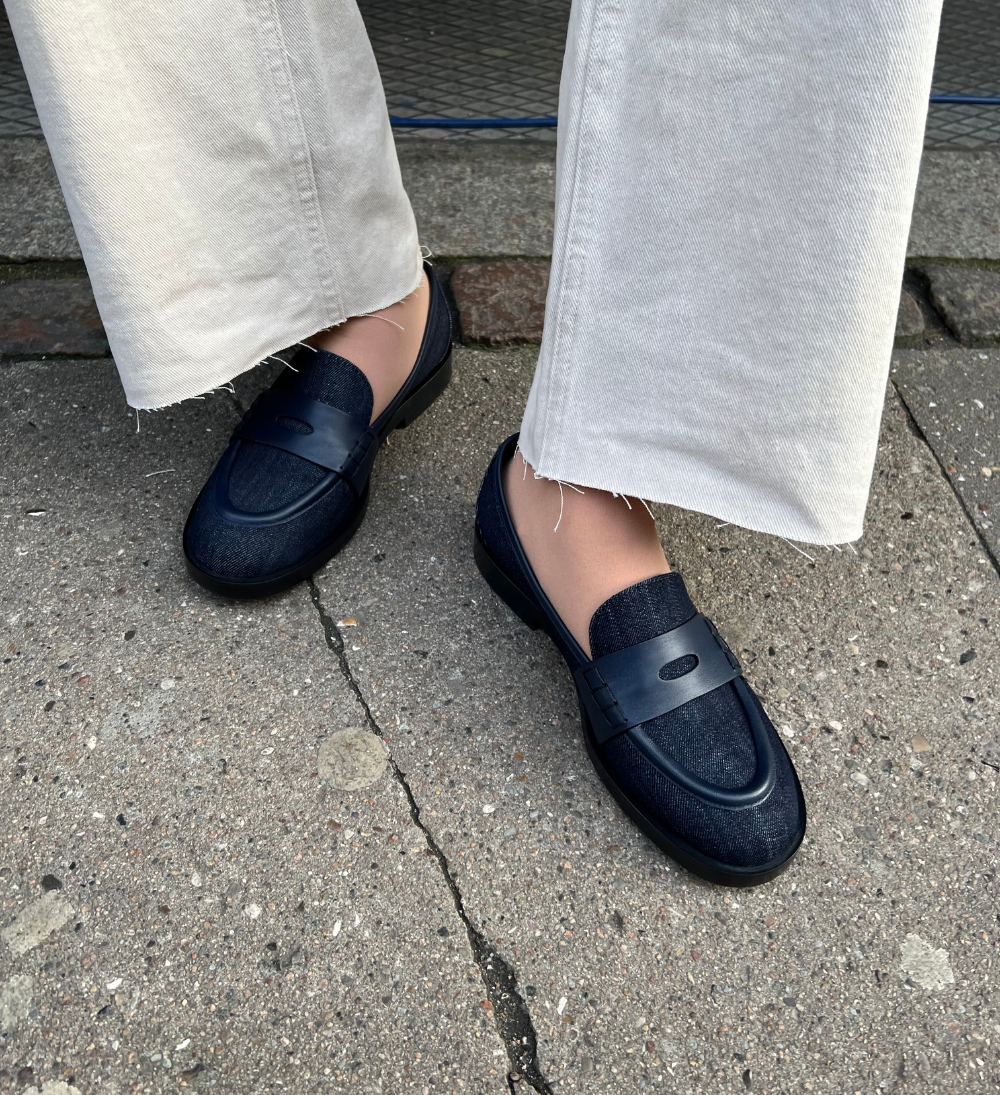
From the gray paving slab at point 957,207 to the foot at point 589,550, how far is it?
0.98 meters

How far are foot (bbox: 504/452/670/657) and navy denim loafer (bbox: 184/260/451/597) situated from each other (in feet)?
0.91

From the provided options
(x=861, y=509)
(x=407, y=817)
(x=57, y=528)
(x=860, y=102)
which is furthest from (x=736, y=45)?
(x=57, y=528)

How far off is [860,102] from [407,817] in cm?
76

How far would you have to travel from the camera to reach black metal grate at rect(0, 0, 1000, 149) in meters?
2.12

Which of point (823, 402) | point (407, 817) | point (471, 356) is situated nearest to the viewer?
point (823, 402)

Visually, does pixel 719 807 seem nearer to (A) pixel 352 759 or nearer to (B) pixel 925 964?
(B) pixel 925 964

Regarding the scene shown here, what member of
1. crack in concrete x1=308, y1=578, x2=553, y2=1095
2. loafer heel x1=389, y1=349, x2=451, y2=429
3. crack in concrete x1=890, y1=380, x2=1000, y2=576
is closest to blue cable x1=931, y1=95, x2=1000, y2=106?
crack in concrete x1=890, y1=380, x2=1000, y2=576

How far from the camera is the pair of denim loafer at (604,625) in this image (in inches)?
35.1

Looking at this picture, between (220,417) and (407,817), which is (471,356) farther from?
(407,817)

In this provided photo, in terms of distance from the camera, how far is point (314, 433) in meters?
1.16

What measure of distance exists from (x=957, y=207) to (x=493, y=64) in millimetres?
1199

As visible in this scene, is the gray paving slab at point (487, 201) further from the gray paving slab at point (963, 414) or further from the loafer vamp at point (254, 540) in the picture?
the loafer vamp at point (254, 540)

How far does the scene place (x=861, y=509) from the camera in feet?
2.80

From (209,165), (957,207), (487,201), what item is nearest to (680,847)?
(209,165)
